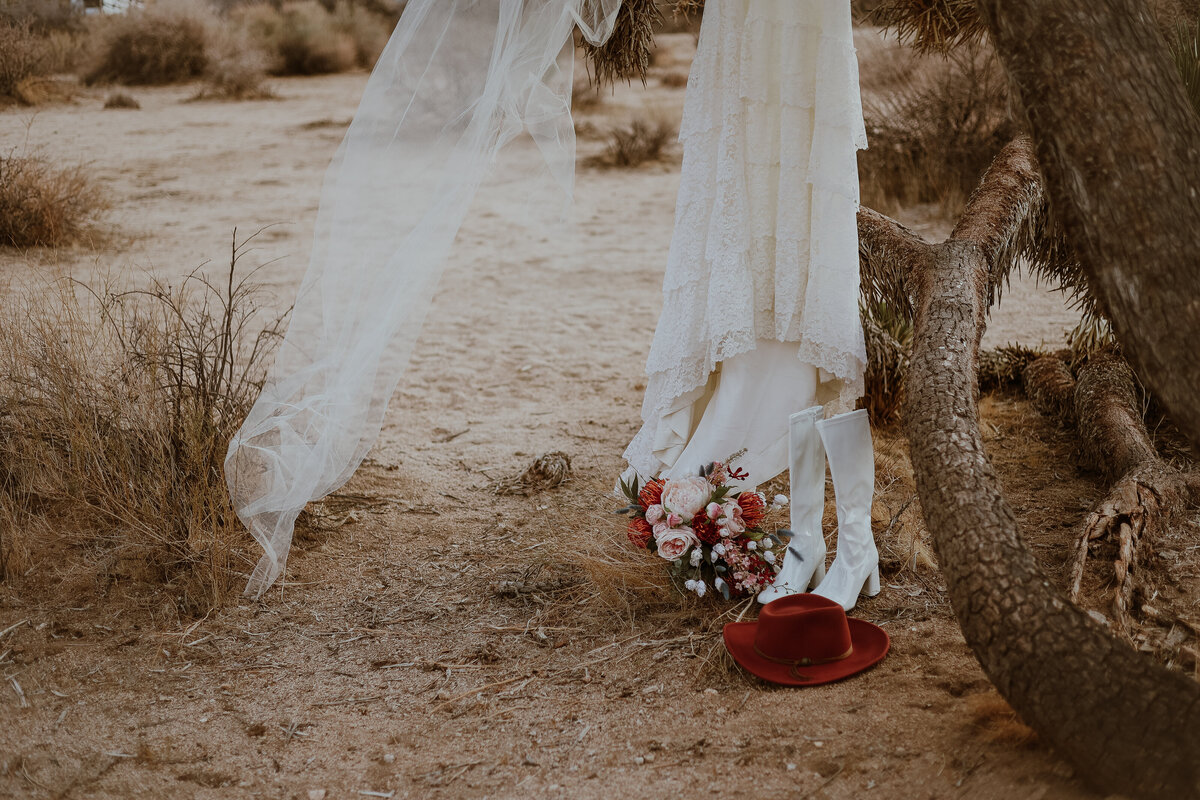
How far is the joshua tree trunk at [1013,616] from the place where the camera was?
1746mm

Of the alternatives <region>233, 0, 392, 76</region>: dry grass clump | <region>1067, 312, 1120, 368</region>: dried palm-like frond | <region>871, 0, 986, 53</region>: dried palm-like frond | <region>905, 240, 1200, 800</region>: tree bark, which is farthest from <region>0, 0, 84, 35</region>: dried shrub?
<region>1067, 312, 1120, 368</region>: dried palm-like frond

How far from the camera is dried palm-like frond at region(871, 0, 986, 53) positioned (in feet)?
11.2

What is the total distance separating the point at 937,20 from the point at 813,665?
242 centimetres

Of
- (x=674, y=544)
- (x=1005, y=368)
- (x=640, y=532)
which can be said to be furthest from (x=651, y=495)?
(x=1005, y=368)

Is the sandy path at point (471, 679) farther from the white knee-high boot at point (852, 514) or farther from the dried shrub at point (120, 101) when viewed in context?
the dried shrub at point (120, 101)

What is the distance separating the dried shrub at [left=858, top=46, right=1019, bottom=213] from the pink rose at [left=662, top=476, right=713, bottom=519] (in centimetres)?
593

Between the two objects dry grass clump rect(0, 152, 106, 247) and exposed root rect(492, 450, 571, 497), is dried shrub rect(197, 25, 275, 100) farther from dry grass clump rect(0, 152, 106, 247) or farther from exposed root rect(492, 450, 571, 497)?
exposed root rect(492, 450, 571, 497)

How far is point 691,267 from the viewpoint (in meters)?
3.09

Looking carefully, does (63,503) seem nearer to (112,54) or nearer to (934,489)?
A: (934,489)

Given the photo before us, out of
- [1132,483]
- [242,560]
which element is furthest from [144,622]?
[1132,483]

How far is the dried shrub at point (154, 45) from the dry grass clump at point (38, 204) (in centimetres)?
369

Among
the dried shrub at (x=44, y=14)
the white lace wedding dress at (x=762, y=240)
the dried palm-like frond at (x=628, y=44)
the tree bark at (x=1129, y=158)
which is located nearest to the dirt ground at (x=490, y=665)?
the white lace wedding dress at (x=762, y=240)

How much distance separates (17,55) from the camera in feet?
19.1

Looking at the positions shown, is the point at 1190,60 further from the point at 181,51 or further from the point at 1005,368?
the point at 181,51
